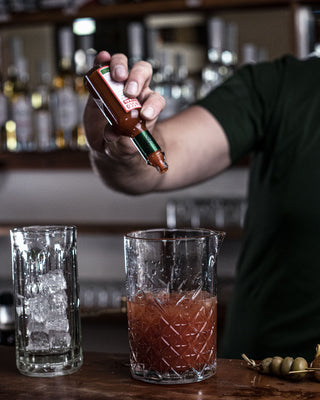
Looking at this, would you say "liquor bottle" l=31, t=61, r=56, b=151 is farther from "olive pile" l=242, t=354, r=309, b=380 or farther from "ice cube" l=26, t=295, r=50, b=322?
"olive pile" l=242, t=354, r=309, b=380

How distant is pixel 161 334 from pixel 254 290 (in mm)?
689

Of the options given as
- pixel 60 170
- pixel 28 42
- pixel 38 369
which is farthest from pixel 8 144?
pixel 38 369

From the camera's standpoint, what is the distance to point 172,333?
0.77 m

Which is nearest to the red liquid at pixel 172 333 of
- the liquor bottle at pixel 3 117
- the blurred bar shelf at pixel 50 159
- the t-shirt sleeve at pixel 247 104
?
the t-shirt sleeve at pixel 247 104

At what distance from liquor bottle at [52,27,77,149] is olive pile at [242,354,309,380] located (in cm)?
197

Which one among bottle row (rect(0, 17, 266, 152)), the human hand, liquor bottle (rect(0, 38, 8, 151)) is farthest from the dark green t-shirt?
liquor bottle (rect(0, 38, 8, 151))

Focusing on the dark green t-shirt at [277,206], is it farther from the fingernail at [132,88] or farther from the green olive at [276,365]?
the fingernail at [132,88]

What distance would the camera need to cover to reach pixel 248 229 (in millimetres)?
1483

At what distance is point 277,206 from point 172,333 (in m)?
0.69

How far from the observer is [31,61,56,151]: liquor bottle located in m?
2.67

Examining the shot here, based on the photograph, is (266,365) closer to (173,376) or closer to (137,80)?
(173,376)

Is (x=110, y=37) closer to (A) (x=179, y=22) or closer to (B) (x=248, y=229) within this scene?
(A) (x=179, y=22)

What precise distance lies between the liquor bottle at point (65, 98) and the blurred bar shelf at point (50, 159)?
2.3 inches

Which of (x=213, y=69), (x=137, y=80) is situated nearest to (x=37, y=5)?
(x=213, y=69)
